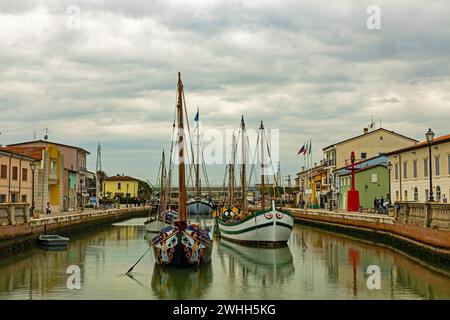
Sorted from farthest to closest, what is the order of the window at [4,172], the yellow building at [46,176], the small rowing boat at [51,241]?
the yellow building at [46,176], the window at [4,172], the small rowing boat at [51,241]

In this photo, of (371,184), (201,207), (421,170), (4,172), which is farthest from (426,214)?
(201,207)

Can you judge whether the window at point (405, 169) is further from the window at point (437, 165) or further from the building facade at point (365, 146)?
the building facade at point (365, 146)

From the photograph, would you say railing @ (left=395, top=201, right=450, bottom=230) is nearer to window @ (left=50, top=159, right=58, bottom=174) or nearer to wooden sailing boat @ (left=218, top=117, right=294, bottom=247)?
wooden sailing boat @ (left=218, top=117, right=294, bottom=247)

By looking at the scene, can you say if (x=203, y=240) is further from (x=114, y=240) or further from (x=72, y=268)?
(x=114, y=240)

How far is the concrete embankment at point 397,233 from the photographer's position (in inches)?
1110

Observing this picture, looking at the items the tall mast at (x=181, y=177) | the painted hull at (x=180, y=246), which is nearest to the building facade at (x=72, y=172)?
the tall mast at (x=181, y=177)

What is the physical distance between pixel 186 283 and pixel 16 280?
786 centimetres

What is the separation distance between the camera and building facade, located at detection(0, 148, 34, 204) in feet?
170

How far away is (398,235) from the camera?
3797cm

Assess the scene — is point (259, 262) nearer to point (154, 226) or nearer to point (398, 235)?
point (398, 235)

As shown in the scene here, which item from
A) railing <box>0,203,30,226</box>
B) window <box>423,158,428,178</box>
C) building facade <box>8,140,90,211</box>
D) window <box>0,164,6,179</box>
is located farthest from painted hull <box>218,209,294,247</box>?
building facade <box>8,140,90,211</box>

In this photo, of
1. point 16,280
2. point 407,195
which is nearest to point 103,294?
point 16,280

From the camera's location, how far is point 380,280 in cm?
2673

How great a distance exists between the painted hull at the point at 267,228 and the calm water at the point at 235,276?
1036mm
